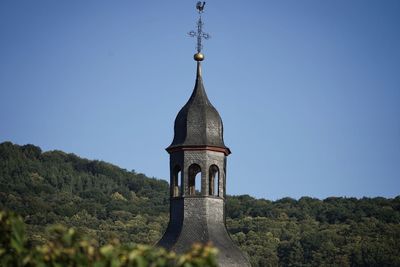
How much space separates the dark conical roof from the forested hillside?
18.1m

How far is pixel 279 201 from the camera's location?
73312mm

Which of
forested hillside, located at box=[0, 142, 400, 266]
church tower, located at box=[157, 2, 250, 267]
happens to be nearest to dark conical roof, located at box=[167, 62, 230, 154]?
church tower, located at box=[157, 2, 250, 267]

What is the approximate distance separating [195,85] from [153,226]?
27513 millimetres

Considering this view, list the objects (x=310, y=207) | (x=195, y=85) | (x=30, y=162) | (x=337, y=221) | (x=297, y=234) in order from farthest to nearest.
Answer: (x=30, y=162), (x=310, y=207), (x=337, y=221), (x=297, y=234), (x=195, y=85)

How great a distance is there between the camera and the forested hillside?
187 feet

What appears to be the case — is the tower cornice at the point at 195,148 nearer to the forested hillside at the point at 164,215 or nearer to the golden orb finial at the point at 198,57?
the golden orb finial at the point at 198,57

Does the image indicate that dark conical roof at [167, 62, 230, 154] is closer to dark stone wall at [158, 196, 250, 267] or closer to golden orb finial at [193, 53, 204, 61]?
golden orb finial at [193, 53, 204, 61]

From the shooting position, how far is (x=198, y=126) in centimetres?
2958

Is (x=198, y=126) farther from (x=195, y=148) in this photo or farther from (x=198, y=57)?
(x=198, y=57)

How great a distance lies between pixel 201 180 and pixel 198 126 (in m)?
1.66

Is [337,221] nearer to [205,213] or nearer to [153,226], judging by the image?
[153,226]

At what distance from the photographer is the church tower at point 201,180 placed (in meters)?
28.0

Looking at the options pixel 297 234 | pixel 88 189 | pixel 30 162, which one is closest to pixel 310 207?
pixel 297 234

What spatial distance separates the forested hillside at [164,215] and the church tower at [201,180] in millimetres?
18125
